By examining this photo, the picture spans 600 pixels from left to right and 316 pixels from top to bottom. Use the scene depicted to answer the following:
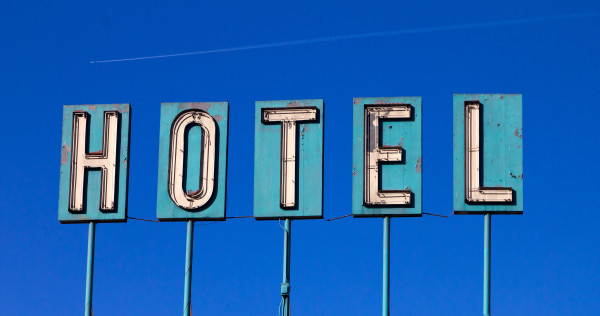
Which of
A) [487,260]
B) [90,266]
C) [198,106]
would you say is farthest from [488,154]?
[90,266]

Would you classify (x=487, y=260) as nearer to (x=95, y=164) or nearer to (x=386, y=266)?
(x=386, y=266)

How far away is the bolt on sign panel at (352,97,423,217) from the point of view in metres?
37.7

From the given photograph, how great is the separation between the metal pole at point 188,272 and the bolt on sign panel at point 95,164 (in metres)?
1.41

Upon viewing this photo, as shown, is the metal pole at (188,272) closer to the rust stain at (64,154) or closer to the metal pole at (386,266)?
the rust stain at (64,154)

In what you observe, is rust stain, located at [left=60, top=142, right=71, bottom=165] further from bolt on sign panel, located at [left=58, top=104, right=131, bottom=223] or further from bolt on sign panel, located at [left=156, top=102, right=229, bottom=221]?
bolt on sign panel, located at [left=156, top=102, right=229, bottom=221]

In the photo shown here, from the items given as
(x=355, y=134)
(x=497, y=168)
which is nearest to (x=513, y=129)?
(x=497, y=168)

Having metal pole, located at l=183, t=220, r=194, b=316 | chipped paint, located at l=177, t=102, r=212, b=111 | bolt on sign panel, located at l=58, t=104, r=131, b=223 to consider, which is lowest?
metal pole, located at l=183, t=220, r=194, b=316

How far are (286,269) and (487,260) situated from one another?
4066 mm

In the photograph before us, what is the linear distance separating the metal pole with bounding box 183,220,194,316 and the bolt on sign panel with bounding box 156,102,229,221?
0.33m

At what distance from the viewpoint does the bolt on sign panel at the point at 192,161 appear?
38.4 meters

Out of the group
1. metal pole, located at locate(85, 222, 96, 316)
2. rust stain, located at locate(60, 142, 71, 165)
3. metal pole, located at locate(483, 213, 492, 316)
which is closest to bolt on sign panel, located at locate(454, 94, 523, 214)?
metal pole, located at locate(483, 213, 492, 316)

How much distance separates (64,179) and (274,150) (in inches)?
176

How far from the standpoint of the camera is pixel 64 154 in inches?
1543

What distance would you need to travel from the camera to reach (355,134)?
1502 inches
